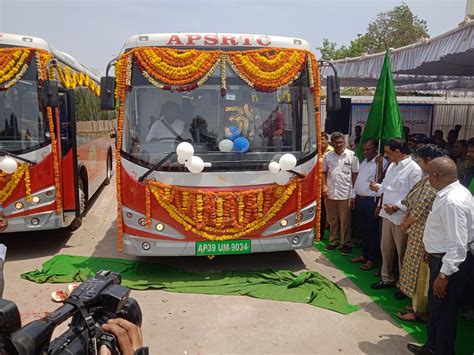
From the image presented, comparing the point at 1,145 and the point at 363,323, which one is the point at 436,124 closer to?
the point at 363,323

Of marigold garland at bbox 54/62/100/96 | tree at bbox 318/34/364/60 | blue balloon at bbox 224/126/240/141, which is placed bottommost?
blue balloon at bbox 224/126/240/141

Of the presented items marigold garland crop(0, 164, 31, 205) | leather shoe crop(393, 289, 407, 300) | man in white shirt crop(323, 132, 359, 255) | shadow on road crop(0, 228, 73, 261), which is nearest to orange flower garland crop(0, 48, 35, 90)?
marigold garland crop(0, 164, 31, 205)

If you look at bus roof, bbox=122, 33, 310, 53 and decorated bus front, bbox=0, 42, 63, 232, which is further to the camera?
decorated bus front, bbox=0, 42, 63, 232

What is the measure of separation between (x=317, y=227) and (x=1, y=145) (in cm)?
433

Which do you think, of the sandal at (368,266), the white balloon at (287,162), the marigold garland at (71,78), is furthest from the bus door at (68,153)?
the sandal at (368,266)

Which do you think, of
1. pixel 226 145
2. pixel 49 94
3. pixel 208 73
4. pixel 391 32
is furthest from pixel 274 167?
pixel 391 32

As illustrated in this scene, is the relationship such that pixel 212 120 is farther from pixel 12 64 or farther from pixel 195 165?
pixel 12 64

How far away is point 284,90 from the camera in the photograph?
5.10m

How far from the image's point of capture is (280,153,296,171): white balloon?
195 inches

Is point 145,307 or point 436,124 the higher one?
point 436,124

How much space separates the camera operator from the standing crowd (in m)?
2.57

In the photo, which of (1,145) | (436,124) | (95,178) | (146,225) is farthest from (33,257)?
(436,124)

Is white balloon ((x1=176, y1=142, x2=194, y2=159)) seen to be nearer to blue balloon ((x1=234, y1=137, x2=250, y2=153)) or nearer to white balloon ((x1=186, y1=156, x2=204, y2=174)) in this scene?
white balloon ((x1=186, y1=156, x2=204, y2=174))

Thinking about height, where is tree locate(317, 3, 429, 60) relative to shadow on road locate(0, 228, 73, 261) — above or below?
above
